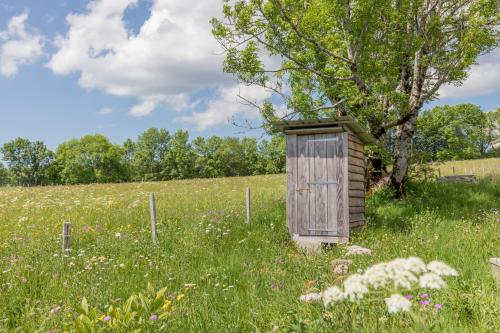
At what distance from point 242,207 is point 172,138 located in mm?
63691

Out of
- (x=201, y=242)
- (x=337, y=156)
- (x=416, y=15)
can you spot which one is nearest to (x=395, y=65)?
(x=416, y=15)

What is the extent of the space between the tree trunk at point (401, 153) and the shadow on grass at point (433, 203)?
0.56 meters

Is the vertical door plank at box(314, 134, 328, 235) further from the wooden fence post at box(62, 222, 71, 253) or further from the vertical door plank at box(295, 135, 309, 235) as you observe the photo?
the wooden fence post at box(62, 222, 71, 253)

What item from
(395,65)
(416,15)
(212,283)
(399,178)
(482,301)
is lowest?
(212,283)

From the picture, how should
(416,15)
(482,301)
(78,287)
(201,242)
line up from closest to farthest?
(482,301) → (78,287) → (201,242) → (416,15)

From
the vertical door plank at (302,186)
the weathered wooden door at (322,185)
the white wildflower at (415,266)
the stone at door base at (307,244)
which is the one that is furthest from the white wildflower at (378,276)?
the vertical door plank at (302,186)

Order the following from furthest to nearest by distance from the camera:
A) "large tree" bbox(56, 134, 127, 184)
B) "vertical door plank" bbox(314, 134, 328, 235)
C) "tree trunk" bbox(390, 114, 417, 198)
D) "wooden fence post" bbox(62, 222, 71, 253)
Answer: "large tree" bbox(56, 134, 127, 184) → "tree trunk" bbox(390, 114, 417, 198) → "vertical door plank" bbox(314, 134, 328, 235) → "wooden fence post" bbox(62, 222, 71, 253)

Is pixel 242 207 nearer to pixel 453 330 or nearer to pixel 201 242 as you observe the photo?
pixel 201 242

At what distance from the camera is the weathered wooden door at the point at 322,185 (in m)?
10.7

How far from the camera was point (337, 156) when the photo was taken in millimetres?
10828

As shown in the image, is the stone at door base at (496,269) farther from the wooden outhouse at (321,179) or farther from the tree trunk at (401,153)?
the tree trunk at (401,153)

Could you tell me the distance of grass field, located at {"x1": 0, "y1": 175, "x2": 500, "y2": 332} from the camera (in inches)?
177

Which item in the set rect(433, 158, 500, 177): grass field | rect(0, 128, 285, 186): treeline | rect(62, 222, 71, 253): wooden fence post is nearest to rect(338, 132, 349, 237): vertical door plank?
rect(62, 222, 71, 253): wooden fence post

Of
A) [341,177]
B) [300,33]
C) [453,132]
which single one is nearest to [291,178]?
[341,177]
